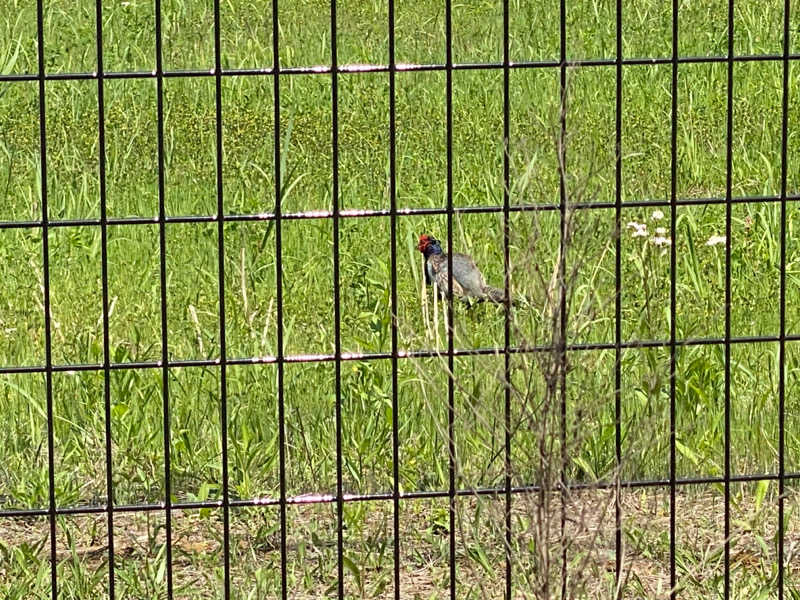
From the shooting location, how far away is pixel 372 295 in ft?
21.1

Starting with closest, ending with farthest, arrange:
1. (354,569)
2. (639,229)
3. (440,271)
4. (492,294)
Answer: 1. (354,569)
2. (440,271)
3. (492,294)
4. (639,229)

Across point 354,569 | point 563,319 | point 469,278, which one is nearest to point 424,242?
point 469,278

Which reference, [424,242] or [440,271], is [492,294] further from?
[424,242]

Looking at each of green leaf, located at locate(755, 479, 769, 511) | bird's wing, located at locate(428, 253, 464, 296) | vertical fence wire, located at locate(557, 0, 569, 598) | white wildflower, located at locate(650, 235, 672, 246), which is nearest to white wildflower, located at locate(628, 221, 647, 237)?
white wildflower, located at locate(650, 235, 672, 246)

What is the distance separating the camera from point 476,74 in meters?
8.05

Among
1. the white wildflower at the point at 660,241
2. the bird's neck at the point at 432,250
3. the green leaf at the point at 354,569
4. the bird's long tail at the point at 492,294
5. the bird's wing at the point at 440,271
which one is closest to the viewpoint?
the green leaf at the point at 354,569

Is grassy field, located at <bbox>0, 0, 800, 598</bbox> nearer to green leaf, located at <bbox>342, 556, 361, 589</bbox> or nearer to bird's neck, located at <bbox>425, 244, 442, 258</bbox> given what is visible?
green leaf, located at <bbox>342, 556, 361, 589</bbox>

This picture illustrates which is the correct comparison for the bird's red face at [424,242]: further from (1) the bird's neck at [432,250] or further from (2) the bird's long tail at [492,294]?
(2) the bird's long tail at [492,294]

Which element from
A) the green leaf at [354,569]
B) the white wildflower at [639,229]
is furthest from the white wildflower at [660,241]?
the green leaf at [354,569]

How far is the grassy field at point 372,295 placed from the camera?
473 cm

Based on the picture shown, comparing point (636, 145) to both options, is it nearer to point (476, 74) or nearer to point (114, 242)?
point (476, 74)

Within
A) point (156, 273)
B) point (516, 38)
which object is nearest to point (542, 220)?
point (156, 273)

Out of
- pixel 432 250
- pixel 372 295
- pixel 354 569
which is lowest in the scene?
pixel 354 569

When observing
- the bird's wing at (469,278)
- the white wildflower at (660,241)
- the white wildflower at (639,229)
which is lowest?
the bird's wing at (469,278)
